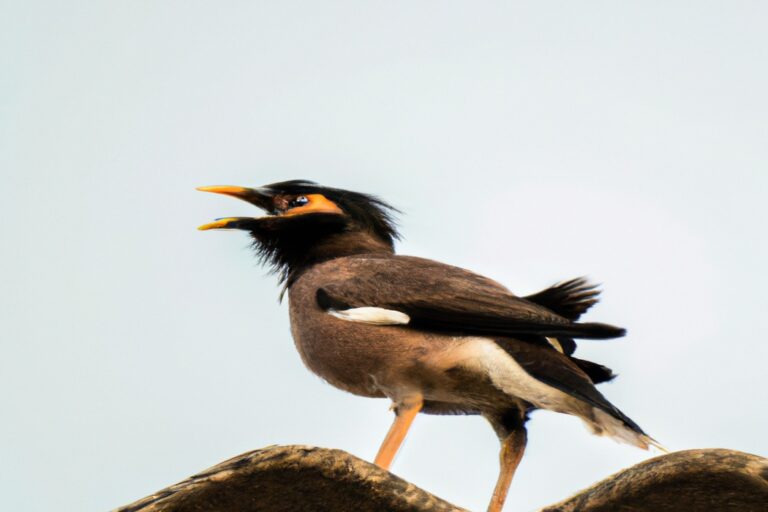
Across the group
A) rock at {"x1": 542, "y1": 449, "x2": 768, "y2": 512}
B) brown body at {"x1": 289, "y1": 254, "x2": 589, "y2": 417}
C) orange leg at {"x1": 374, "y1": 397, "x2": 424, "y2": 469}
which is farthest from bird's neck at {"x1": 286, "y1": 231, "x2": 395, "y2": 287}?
rock at {"x1": 542, "y1": 449, "x2": 768, "y2": 512}

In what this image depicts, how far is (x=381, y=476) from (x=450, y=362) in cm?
217

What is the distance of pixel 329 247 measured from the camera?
23.2 ft

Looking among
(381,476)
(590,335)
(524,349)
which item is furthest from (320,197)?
(381,476)

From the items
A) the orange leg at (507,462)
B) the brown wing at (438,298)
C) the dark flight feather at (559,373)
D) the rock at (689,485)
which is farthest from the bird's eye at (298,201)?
the rock at (689,485)

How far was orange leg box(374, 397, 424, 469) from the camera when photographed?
19.2 feet

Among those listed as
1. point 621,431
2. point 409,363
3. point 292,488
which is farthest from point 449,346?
point 292,488

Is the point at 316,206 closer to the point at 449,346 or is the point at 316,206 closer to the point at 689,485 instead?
the point at 449,346

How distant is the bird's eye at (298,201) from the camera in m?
7.36

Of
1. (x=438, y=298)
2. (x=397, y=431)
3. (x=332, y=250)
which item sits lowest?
(x=397, y=431)

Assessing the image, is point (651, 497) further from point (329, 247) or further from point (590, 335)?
point (329, 247)

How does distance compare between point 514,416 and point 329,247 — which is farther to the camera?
point 329,247

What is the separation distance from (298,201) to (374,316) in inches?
57.9

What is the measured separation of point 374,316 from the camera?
6156 millimetres

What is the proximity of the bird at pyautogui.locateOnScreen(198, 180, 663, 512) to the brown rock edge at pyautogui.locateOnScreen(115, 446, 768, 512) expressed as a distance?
1.41 meters
